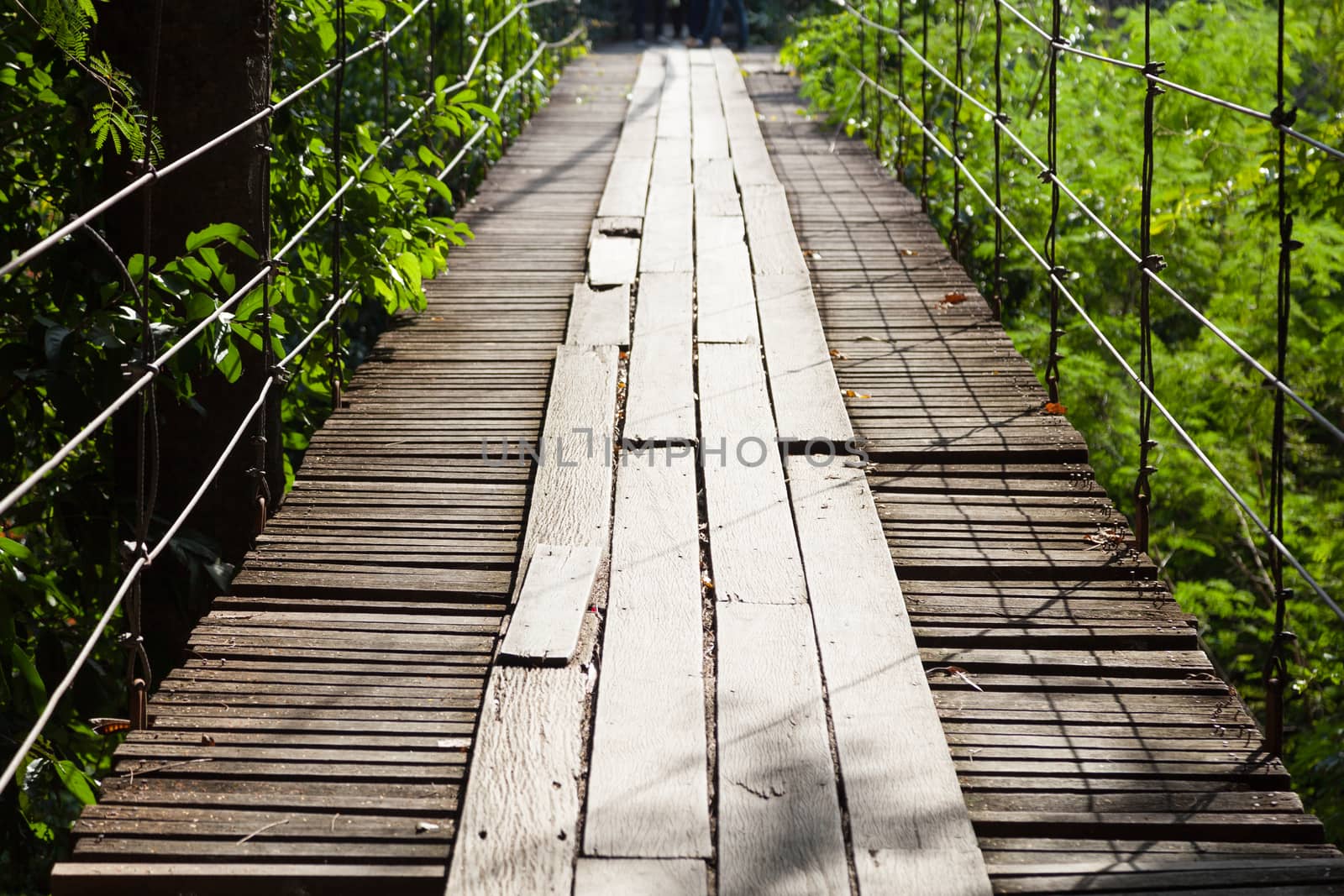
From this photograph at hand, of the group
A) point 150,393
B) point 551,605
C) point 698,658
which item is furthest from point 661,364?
point 150,393

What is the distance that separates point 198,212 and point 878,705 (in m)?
1.77

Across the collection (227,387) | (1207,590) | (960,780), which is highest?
(227,387)

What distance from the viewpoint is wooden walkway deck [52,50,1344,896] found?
1723 millimetres

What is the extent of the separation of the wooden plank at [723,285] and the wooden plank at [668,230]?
0.05m

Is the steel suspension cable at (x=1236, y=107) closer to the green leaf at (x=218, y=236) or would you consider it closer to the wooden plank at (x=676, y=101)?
the green leaf at (x=218, y=236)

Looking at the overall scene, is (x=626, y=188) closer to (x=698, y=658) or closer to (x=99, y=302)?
(x=99, y=302)

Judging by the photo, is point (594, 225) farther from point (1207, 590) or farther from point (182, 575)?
point (1207, 590)

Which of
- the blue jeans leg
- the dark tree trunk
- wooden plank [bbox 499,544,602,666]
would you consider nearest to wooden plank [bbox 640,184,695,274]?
the dark tree trunk

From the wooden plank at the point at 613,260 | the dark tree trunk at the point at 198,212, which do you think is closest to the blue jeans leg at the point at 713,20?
the wooden plank at the point at 613,260

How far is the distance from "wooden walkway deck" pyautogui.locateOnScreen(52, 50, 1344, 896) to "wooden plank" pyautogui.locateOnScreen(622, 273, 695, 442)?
2cm

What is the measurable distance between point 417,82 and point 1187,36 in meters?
4.45

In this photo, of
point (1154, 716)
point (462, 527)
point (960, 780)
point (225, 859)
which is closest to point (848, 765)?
point (960, 780)

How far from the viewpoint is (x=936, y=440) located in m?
3.05

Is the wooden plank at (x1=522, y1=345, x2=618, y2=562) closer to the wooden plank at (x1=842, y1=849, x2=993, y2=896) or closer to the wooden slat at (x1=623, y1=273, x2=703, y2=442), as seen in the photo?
the wooden slat at (x1=623, y1=273, x2=703, y2=442)
